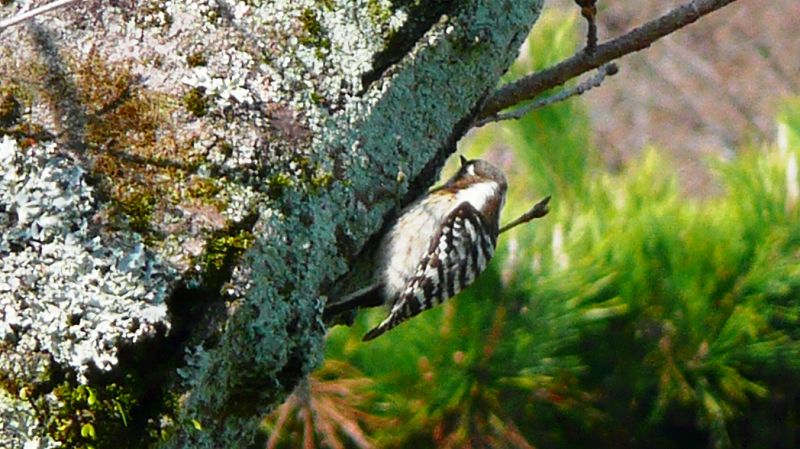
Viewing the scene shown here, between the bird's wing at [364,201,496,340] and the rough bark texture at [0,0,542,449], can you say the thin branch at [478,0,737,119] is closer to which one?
the bird's wing at [364,201,496,340]

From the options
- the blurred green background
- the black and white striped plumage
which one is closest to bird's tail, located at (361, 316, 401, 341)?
the black and white striped plumage

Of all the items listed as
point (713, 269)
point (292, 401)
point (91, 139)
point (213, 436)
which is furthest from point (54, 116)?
point (713, 269)

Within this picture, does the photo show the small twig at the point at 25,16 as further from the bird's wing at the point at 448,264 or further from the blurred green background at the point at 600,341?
the blurred green background at the point at 600,341

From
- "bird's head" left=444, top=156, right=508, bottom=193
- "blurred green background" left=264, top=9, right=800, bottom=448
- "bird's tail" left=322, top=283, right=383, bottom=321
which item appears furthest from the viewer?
"blurred green background" left=264, top=9, right=800, bottom=448

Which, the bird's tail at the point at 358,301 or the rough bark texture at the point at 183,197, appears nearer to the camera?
the rough bark texture at the point at 183,197

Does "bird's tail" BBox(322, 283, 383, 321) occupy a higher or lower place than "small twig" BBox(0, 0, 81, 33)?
lower

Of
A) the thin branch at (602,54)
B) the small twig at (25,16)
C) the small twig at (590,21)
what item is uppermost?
the small twig at (590,21)

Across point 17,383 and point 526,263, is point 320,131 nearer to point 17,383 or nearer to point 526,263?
point 17,383

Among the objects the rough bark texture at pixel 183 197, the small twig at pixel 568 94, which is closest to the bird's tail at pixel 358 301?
the rough bark texture at pixel 183 197
